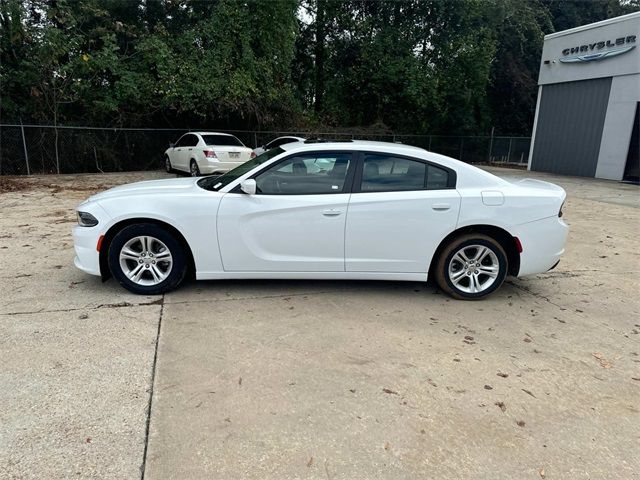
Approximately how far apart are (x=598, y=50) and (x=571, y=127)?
2969mm

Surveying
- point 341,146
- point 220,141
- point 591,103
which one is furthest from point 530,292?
point 591,103

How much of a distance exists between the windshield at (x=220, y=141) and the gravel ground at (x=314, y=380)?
9.42 meters

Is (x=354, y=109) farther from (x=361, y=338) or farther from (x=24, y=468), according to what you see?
(x=24, y=468)

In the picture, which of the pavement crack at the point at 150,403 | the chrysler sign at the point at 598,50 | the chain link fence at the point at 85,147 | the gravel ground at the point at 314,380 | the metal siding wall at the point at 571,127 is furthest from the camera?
the metal siding wall at the point at 571,127

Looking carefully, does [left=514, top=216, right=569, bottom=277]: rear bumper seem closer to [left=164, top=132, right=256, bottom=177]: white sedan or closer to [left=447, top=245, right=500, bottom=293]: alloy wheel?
[left=447, top=245, right=500, bottom=293]: alloy wheel

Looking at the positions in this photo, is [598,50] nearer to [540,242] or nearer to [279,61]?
[279,61]

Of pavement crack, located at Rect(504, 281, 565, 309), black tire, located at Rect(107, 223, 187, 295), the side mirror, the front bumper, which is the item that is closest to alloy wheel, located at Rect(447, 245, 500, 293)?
pavement crack, located at Rect(504, 281, 565, 309)

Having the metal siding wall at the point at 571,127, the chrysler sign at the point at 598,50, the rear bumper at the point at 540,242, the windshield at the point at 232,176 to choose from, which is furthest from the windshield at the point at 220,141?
the chrysler sign at the point at 598,50

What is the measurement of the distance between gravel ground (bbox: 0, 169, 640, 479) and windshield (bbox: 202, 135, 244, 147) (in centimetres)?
942

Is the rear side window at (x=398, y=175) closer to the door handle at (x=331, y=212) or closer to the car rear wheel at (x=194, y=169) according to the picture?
the door handle at (x=331, y=212)

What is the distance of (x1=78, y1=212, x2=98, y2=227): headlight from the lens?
4375mm

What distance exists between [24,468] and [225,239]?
247 cm

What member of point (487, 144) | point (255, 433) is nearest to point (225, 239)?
point (255, 433)

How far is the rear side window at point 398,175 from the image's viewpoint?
4559mm
